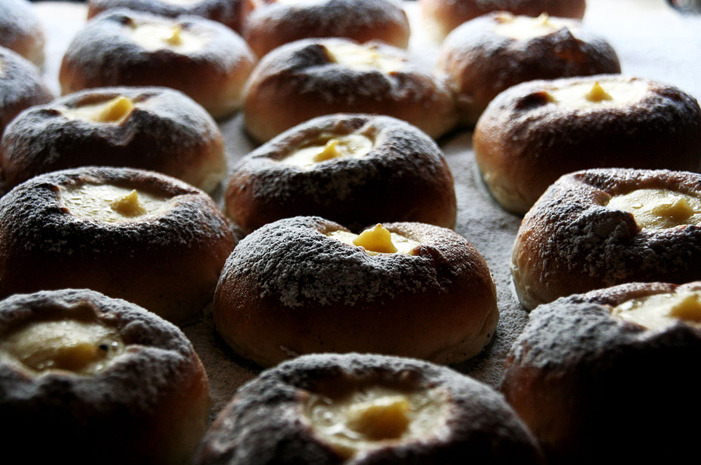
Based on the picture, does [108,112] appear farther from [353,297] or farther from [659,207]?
[659,207]

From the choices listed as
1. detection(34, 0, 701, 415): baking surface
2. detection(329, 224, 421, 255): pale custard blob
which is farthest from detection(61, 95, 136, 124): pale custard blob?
detection(329, 224, 421, 255): pale custard blob

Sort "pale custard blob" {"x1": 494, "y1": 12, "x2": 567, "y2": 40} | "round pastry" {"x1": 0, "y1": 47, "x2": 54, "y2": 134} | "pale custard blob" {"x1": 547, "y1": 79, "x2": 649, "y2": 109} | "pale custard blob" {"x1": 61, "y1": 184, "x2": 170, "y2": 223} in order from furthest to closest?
"pale custard blob" {"x1": 494, "y1": 12, "x2": 567, "y2": 40}, "round pastry" {"x1": 0, "y1": 47, "x2": 54, "y2": 134}, "pale custard blob" {"x1": 547, "y1": 79, "x2": 649, "y2": 109}, "pale custard blob" {"x1": 61, "y1": 184, "x2": 170, "y2": 223}

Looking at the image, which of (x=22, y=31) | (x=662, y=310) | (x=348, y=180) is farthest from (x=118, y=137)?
(x=662, y=310)

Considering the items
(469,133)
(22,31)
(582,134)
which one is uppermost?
(582,134)

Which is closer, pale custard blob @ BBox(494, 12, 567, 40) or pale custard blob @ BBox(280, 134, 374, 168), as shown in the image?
pale custard blob @ BBox(280, 134, 374, 168)

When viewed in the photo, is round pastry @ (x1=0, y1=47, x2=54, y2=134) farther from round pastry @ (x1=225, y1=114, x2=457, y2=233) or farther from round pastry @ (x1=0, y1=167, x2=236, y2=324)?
round pastry @ (x1=225, y1=114, x2=457, y2=233)

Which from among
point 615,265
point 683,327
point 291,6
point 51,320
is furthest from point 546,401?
point 291,6

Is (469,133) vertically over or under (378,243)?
under
